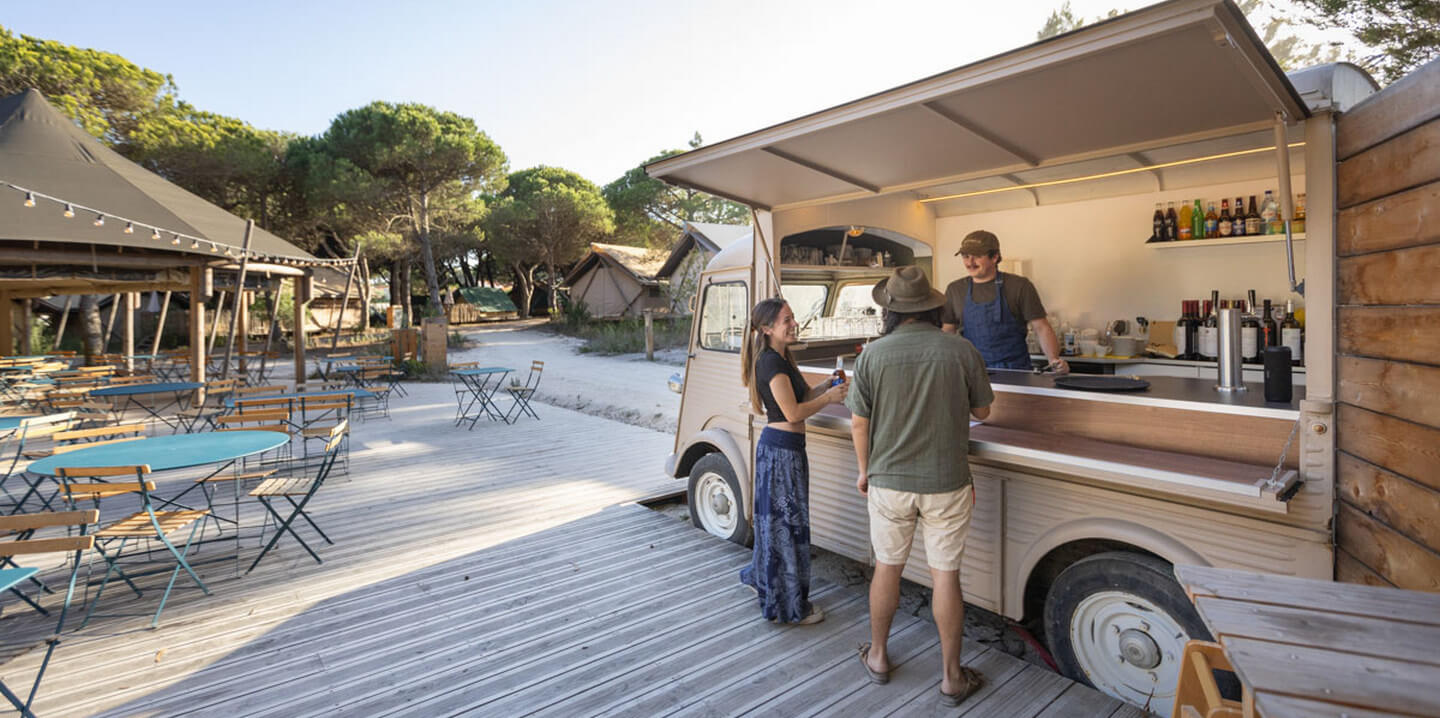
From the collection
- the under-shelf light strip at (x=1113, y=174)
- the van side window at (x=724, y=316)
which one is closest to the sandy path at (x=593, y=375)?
the van side window at (x=724, y=316)

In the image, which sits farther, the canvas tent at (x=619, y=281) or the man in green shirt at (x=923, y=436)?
the canvas tent at (x=619, y=281)

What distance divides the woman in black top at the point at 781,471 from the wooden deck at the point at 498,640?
0.18 m

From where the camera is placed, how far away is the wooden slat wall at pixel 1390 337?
161cm

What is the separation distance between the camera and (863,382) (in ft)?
9.12

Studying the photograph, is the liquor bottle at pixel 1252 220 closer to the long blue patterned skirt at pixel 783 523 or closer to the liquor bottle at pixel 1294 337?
the liquor bottle at pixel 1294 337

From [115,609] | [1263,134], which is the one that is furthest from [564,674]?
[1263,134]

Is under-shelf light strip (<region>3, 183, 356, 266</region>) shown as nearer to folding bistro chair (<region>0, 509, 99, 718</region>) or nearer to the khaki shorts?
folding bistro chair (<region>0, 509, 99, 718</region>)

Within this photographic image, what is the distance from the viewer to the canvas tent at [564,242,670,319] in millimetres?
29469

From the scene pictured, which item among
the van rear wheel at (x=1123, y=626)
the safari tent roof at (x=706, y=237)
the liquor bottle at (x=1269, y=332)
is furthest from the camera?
the safari tent roof at (x=706, y=237)

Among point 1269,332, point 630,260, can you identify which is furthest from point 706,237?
point 1269,332

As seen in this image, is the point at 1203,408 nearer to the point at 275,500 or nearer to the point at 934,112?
the point at 934,112

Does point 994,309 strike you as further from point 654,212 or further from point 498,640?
point 654,212

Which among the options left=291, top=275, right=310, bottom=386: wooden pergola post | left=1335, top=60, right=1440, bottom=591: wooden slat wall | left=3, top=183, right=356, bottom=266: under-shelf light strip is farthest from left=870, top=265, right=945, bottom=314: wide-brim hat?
left=291, top=275, right=310, bottom=386: wooden pergola post

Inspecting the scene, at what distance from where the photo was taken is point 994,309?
399cm
